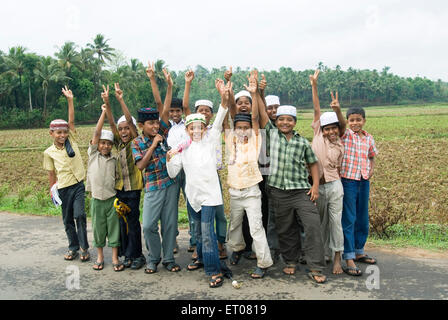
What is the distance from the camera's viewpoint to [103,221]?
4.43 metres

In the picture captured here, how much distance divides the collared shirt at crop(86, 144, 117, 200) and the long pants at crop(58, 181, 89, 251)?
395 mm

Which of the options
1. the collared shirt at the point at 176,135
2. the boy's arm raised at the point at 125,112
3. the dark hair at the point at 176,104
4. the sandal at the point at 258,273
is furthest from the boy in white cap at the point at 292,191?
the boy's arm raised at the point at 125,112

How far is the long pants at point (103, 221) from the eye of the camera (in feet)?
14.4

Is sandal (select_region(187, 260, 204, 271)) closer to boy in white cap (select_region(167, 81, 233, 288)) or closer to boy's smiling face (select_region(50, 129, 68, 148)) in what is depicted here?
boy in white cap (select_region(167, 81, 233, 288))

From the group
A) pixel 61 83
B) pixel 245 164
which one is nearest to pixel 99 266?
pixel 245 164

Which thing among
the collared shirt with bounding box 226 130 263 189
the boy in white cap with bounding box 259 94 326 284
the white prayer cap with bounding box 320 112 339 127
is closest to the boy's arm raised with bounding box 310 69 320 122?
the white prayer cap with bounding box 320 112 339 127

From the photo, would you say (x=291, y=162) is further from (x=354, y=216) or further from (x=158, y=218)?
(x=158, y=218)

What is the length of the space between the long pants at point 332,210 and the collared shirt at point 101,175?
248 cm

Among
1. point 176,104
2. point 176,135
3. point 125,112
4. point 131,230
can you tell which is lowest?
point 131,230

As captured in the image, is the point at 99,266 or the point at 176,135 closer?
the point at 99,266

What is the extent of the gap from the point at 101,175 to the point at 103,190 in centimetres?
18
